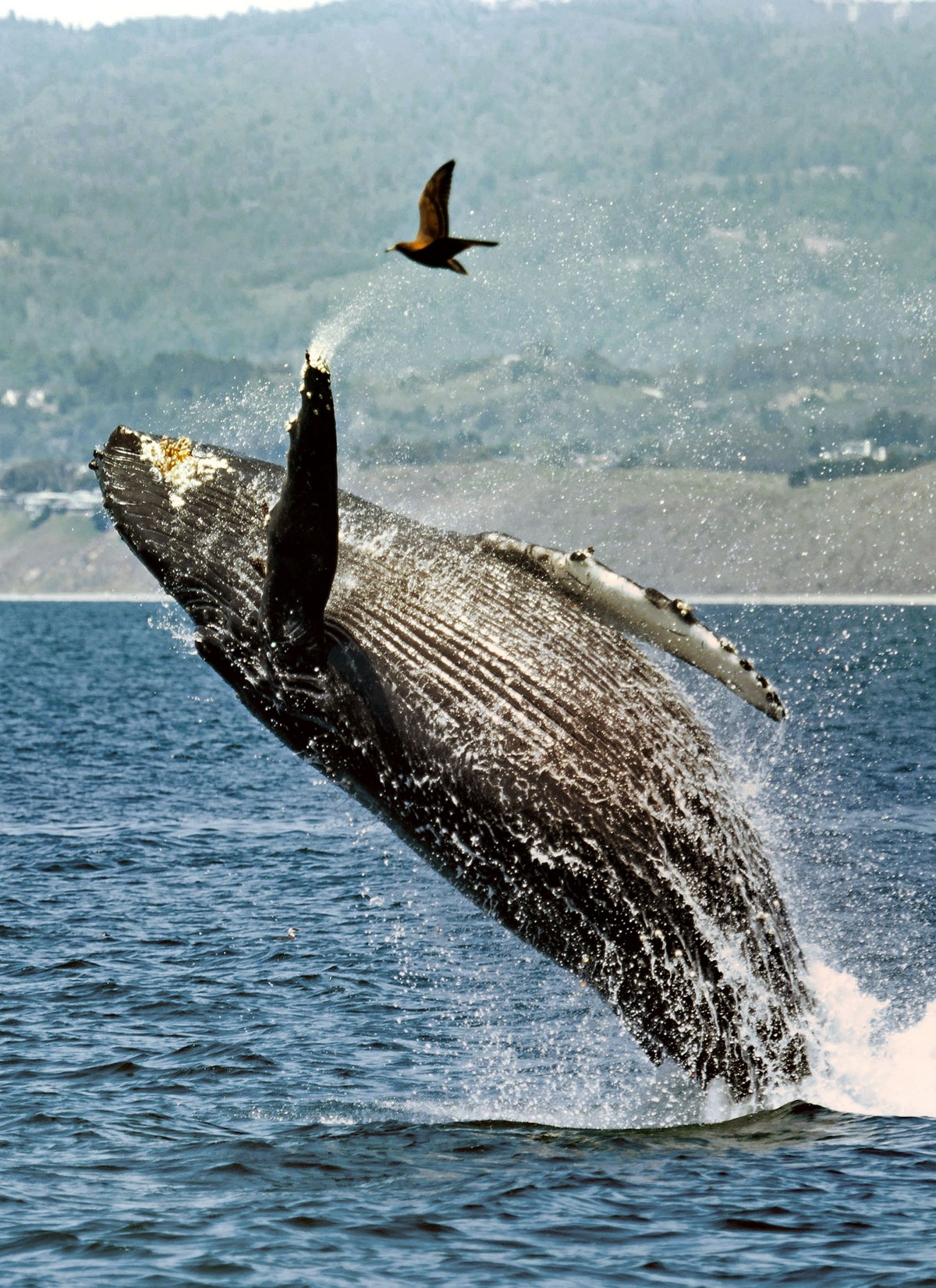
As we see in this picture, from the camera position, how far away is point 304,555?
9.73 m

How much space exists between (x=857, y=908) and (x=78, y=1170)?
12.0 meters

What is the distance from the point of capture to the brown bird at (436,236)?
8.16 metres

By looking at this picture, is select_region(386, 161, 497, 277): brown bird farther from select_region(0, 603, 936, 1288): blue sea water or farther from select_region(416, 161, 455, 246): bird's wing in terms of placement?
select_region(0, 603, 936, 1288): blue sea water

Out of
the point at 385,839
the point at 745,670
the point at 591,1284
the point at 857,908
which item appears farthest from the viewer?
the point at 385,839

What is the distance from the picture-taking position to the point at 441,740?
Result: 1024cm

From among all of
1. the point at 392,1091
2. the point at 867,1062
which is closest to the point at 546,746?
the point at 867,1062

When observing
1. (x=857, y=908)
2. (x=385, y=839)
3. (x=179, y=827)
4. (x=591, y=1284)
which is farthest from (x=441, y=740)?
(x=179, y=827)

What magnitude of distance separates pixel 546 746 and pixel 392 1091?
4720mm

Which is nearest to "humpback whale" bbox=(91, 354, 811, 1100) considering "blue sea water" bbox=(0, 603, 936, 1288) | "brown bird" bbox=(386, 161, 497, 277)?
"blue sea water" bbox=(0, 603, 936, 1288)

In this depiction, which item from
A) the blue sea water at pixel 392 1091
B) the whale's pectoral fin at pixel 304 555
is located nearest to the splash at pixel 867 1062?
the blue sea water at pixel 392 1091

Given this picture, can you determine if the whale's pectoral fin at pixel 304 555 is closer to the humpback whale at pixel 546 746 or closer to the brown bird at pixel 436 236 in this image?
the humpback whale at pixel 546 746

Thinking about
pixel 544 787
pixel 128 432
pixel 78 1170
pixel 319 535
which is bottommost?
pixel 78 1170

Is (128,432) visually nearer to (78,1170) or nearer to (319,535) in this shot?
(319,535)

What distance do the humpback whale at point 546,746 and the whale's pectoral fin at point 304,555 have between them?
16 mm
